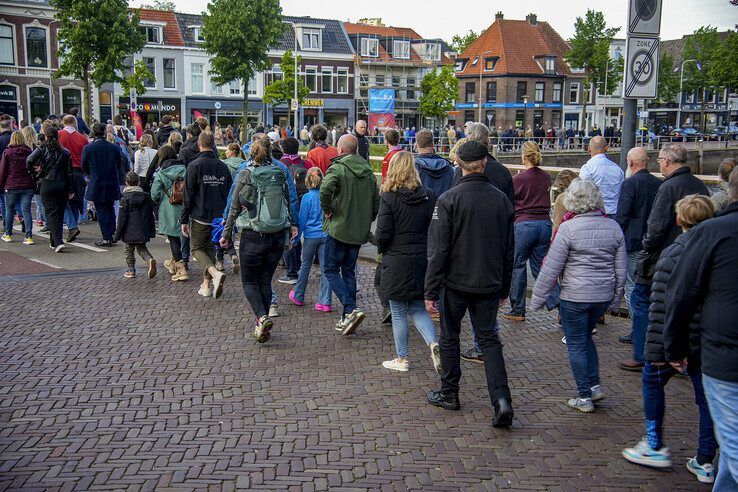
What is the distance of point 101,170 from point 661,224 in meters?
9.22

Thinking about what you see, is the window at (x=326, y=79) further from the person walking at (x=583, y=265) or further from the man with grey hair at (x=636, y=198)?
the person walking at (x=583, y=265)

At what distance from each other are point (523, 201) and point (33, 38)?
4278 centimetres

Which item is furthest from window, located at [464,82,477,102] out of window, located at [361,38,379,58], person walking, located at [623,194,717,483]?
person walking, located at [623,194,717,483]

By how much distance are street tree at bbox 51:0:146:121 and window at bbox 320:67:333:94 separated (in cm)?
2825

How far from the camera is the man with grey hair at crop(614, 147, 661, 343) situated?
725cm

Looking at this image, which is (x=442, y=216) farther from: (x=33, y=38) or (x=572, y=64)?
(x=572, y=64)

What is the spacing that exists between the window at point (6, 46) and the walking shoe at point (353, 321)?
138 ft

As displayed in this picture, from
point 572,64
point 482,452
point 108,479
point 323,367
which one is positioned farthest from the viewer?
point 572,64

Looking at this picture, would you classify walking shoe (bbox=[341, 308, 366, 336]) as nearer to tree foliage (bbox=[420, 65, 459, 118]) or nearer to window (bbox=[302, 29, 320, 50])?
window (bbox=[302, 29, 320, 50])

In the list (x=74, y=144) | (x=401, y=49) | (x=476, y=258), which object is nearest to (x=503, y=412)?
(x=476, y=258)

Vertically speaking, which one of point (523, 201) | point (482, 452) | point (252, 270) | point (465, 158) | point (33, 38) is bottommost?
point (482, 452)

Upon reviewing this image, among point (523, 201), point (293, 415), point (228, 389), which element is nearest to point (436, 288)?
point (293, 415)

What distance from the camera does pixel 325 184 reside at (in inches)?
289

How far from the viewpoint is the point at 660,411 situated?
4738 millimetres
